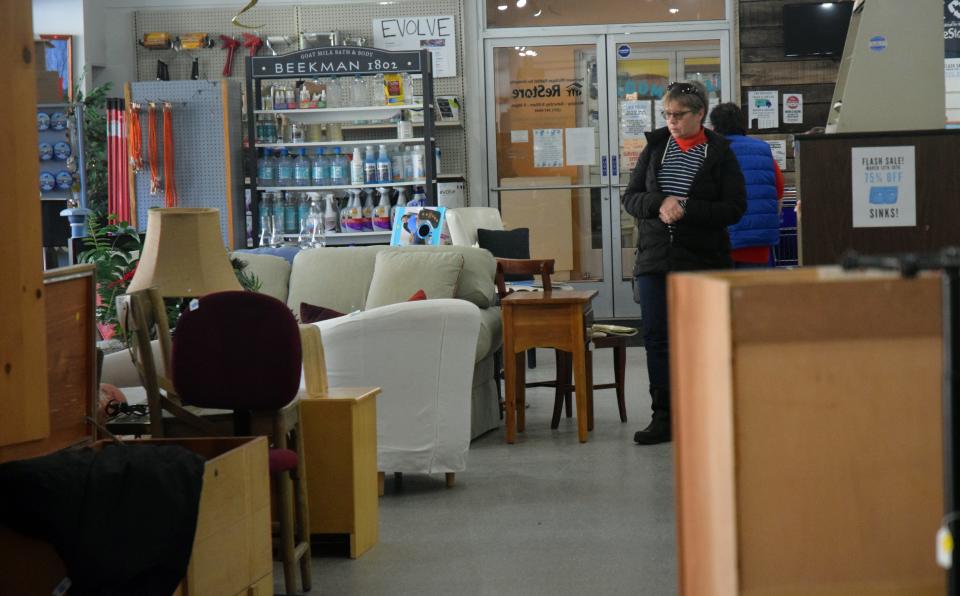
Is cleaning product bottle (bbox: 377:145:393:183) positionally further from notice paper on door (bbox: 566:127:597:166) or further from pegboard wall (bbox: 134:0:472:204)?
notice paper on door (bbox: 566:127:597:166)

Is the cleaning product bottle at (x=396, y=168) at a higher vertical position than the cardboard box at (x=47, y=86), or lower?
lower

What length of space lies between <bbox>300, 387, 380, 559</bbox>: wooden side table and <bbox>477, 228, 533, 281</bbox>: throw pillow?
4.13 m

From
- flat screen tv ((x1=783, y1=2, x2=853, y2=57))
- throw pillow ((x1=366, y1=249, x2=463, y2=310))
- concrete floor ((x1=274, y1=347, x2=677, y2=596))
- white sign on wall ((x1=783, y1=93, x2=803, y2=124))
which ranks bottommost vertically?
concrete floor ((x1=274, y1=347, x2=677, y2=596))

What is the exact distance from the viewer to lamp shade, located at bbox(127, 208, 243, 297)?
3395mm

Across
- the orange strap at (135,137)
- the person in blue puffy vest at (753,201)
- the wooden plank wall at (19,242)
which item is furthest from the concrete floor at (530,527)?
the orange strap at (135,137)

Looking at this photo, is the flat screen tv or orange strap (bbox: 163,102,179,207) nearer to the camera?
orange strap (bbox: 163,102,179,207)

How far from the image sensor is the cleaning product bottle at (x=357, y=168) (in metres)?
8.97

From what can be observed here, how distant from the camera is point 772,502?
130 centimetres

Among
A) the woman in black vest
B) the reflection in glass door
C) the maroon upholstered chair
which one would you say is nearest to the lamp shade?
the maroon upholstered chair

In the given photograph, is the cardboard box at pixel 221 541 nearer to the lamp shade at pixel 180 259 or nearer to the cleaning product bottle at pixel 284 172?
the lamp shade at pixel 180 259

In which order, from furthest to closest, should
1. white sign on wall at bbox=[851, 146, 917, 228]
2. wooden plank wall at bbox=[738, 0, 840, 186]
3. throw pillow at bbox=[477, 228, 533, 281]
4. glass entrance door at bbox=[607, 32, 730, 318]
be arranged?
glass entrance door at bbox=[607, 32, 730, 318] → wooden plank wall at bbox=[738, 0, 840, 186] → throw pillow at bbox=[477, 228, 533, 281] → white sign on wall at bbox=[851, 146, 917, 228]

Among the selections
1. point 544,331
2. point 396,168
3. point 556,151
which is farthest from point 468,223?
point 544,331

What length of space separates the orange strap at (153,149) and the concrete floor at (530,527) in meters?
4.60

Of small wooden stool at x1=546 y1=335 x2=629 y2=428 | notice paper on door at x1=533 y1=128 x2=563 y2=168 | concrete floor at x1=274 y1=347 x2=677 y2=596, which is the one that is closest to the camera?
concrete floor at x1=274 y1=347 x2=677 y2=596
